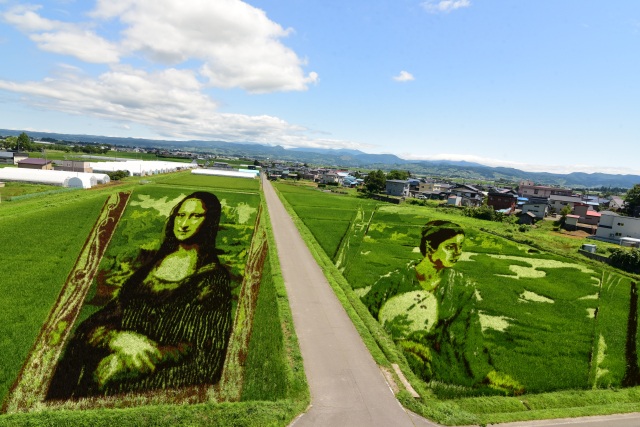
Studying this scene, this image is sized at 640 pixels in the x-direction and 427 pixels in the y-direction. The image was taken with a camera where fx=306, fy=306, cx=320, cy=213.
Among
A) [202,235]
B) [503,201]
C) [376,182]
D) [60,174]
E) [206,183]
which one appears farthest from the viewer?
[376,182]

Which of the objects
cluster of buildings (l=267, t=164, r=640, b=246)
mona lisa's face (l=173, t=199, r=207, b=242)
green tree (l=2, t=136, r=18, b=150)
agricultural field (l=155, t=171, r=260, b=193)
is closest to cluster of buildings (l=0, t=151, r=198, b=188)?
agricultural field (l=155, t=171, r=260, b=193)

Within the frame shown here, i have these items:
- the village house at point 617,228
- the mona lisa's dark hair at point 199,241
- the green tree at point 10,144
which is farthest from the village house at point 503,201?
the green tree at point 10,144

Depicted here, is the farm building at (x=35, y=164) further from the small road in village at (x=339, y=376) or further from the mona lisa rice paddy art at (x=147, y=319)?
the small road in village at (x=339, y=376)

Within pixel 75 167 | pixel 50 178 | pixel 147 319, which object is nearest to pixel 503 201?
pixel 147 319

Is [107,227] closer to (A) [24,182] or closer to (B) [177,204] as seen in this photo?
(B) [177,204]

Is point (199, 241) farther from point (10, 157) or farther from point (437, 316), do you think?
point (10, 157)

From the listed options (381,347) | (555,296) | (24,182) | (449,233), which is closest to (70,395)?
(381,347)
